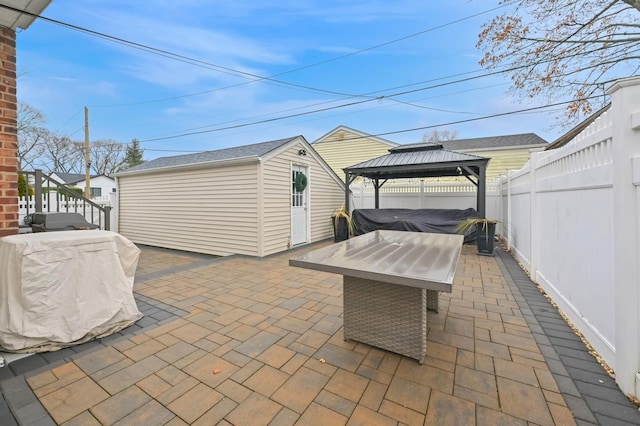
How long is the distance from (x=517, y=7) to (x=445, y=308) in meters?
6.83

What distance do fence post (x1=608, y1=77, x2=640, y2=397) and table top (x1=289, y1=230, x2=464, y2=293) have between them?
0.90 metres

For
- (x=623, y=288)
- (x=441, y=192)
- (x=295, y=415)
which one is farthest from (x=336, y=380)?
(x=441, y=192)

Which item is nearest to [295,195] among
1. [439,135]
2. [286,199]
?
[286,199]

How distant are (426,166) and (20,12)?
23.2 feet

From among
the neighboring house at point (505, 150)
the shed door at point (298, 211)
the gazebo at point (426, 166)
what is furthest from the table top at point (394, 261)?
the neighboring house at point (505, 150)

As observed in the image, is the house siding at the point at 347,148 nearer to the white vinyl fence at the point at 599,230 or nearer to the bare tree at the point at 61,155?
the white vinyl fence at the point at 599,230

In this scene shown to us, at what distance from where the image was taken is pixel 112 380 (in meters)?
1.76

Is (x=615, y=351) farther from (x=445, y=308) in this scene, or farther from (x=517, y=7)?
(x=517, y=7)

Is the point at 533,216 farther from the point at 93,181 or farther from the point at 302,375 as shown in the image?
the point at 93,181

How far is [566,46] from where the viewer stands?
19.7ft

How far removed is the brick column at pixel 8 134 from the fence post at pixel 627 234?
4413 millimetres

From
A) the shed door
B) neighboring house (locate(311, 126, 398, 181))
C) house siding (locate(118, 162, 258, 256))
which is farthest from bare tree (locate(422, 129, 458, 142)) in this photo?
house siding (locate(118, 162, 258, 256))

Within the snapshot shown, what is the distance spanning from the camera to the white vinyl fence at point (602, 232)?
5.07 ft

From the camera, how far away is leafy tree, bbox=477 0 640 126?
5.54 m
